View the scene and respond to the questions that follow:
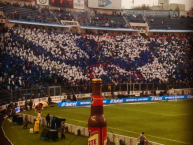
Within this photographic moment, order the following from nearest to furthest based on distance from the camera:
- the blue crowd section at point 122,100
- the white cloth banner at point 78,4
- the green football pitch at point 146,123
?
the green football pitch at point 146,123, the blue crowd section at point 122,100, the white cloth banner at point 78,4

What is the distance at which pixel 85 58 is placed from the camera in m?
53.0

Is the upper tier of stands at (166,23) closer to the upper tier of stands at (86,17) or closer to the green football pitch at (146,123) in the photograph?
the upper tier of stands at (86,17)

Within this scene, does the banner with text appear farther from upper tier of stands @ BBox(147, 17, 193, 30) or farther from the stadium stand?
upper tier of stands @ BBox(147, 17, 193, 30)

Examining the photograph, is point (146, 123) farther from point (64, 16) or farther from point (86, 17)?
point (86, 17)

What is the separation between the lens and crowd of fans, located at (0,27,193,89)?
39.0 meters

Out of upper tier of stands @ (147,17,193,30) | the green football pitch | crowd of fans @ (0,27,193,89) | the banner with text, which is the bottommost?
the green football pitch

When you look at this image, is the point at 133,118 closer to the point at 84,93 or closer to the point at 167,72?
the point at 84,93

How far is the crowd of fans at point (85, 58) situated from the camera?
39.0m

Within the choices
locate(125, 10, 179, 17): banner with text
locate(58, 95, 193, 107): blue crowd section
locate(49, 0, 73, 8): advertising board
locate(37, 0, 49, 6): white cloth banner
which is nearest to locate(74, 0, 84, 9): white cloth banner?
locate(49, 0, 73, 8): advertising board

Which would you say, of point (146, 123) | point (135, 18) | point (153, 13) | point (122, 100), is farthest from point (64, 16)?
point (146, 123)

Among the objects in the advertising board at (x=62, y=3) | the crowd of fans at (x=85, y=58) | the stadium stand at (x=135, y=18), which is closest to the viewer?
the crowd of fans at (x=85, y=58)

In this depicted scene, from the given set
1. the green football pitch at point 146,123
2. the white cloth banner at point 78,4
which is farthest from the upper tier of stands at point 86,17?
the green football pitch at point 146,123

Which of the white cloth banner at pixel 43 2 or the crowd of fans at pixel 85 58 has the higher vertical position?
the white cloth banner at pixel 43 2

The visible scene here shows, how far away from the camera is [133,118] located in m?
29.2
